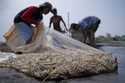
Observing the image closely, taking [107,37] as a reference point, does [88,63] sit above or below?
above

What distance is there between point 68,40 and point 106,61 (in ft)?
6.27

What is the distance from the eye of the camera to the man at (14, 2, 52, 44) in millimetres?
10500

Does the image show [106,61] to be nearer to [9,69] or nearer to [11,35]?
[9,69]

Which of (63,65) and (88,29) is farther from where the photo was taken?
(88,29)

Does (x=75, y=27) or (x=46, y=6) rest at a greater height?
(x=46, y=6)

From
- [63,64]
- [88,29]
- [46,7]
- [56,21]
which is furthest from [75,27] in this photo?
[63,64]

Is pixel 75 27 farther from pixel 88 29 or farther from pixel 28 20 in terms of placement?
pixel 28 20

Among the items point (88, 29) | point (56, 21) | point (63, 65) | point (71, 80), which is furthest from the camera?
point (56, 21)

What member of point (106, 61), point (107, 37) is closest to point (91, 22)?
point (106, 61)

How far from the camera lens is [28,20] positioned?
1062cm

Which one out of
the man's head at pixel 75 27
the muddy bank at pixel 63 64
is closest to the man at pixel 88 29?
the man's head at pixel 75 27

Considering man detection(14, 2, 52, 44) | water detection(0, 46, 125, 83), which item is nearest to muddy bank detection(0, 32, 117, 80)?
water detection(0, 46, 125, 83)

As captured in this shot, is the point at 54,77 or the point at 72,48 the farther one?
the point at 72,48

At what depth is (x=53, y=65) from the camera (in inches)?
280
